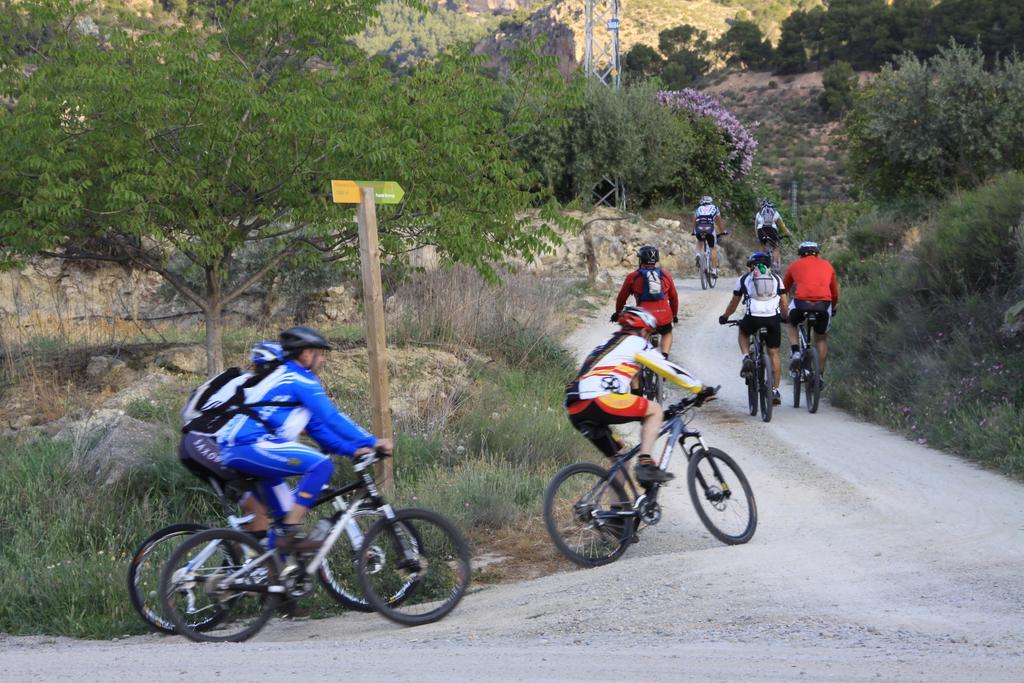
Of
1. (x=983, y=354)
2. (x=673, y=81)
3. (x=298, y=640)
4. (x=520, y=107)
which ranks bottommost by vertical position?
(x=298, y=640)

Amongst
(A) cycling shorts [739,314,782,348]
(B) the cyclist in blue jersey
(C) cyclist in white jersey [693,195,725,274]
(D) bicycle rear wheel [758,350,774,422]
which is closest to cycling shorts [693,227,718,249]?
(C) cyclist in white jersey [693,195,725,274]

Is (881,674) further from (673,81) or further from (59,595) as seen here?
(673,81)

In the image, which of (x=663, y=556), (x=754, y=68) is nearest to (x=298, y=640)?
(x=663, y=556)

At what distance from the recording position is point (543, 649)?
5660 millimetres

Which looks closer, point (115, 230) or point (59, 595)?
point (59, 595)

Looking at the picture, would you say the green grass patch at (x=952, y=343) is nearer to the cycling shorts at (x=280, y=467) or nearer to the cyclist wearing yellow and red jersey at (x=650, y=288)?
the cyclist wearing yellow and red jersey at (x=650, y=288)

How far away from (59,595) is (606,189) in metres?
28.5

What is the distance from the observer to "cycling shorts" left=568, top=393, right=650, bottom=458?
294 inches

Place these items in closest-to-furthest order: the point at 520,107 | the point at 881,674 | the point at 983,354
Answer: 1. the point at 881,674
2. the point at 983,354
3. the point at 520,107

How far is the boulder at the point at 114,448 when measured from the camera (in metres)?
9.30

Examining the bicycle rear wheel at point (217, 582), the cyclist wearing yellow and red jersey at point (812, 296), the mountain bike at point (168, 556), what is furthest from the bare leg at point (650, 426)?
the cyclist wearing yellow and red jersey at point (812, 296)

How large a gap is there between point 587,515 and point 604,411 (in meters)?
0.69

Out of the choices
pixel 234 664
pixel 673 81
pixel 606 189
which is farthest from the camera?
pixel 673 81

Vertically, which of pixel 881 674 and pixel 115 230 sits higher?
pixel 115 230
